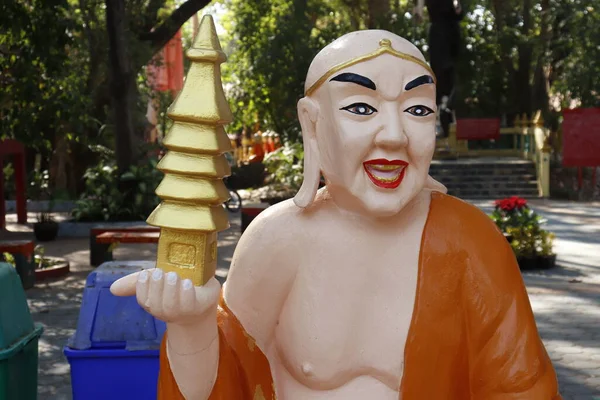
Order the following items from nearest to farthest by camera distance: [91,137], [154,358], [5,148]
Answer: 1. [154,358]
2. [5,148]
3. [91,137]

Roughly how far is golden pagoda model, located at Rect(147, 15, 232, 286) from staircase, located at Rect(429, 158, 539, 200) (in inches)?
614

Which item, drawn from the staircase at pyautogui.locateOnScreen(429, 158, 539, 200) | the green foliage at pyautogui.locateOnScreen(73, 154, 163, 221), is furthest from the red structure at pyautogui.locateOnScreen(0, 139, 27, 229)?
the staircase at pyautogui.locateOnScreen(429, 158, 539, 200)

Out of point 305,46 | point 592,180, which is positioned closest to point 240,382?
point 592,180

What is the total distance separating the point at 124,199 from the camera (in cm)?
1362

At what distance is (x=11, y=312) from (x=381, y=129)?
6.76 ft

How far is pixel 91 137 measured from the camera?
18.9 metres

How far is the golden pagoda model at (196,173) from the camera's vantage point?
200 cm

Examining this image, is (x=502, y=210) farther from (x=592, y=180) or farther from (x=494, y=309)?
(x=592, y=180)

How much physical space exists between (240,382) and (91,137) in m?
17.2

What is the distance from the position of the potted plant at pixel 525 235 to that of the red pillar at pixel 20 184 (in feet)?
27.6

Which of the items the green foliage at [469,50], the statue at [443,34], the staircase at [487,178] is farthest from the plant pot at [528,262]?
the green foliage at [469,50]

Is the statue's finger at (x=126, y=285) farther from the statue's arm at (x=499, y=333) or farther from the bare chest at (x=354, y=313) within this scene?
the statue's arm at (x=499, y=333)

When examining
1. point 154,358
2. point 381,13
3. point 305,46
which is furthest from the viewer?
point 381,13

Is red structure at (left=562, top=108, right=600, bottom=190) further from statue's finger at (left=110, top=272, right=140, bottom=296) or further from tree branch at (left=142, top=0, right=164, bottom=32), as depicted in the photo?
statue's finger at (left=110, top=272, right=140, bottom=296)
